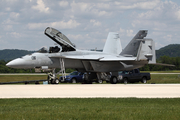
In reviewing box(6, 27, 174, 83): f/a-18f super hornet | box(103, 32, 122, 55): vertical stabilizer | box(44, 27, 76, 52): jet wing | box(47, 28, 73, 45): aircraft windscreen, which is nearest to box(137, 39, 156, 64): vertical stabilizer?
box(6, 27, 174, 83): f/a-18f super hornet

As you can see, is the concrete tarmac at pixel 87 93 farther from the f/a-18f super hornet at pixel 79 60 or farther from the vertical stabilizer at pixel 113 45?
the vertical stabilizer at pixel 113 45

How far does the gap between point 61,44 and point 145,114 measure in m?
15.4

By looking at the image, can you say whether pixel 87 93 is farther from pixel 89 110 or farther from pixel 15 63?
pixel 15 63

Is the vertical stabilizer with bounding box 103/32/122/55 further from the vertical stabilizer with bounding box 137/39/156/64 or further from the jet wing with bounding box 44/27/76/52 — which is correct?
the jet wing with bounding box 44/27/76/52

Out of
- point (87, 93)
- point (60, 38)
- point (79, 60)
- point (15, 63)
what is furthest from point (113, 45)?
point (87, 93)

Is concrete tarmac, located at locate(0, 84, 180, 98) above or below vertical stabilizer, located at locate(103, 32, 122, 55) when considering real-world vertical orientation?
below

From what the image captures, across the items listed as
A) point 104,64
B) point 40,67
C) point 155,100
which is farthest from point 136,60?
point 155,100

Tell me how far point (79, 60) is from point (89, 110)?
14.7 meters

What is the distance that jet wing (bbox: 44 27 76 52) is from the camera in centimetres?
2300

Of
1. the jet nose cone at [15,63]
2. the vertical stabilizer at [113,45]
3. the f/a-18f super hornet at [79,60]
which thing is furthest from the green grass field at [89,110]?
the vertical stabilizer at [113,45]

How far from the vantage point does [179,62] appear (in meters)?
107

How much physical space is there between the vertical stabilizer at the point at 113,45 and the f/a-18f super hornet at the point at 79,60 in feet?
25.4

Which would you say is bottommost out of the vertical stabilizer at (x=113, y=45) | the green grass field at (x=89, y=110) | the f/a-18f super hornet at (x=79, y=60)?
the green grass field at (x=89, y=110)

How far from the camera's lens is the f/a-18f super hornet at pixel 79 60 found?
22.3m
